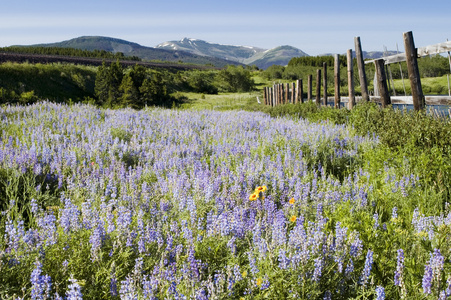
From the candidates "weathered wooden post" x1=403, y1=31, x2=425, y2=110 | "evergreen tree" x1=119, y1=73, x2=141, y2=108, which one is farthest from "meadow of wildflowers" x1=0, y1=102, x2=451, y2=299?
"evergreen tree" x1=119, y1=73, x2=141, y2=108

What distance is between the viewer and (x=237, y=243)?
2898 millimetres

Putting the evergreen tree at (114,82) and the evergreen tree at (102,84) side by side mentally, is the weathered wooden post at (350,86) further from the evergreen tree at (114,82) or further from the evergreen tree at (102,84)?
the evergreen tree at (102,84)

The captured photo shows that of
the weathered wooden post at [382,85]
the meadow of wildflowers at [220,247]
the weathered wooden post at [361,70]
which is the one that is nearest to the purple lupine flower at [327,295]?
the meadow of wildflowers at [220,247]

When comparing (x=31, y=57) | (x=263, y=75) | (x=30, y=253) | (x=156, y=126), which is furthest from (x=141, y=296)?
(x=263, y=75)

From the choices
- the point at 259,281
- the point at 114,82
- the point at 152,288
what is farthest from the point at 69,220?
the point at 114,82

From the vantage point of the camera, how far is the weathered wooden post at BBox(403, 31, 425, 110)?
28.1 ft

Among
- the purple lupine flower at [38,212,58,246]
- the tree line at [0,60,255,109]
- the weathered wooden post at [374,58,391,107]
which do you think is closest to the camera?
the purple lupine flower at [38,212,58,246]

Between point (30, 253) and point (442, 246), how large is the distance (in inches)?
122

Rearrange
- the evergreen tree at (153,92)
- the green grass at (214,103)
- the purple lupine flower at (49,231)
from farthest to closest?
1. the green grass at (214,103)
2. the evergreen tree at (153,92)
3. the purple lupine flower at (49,231)

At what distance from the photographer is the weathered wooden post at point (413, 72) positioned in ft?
28.1

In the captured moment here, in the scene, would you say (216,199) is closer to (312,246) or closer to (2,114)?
(312,246)

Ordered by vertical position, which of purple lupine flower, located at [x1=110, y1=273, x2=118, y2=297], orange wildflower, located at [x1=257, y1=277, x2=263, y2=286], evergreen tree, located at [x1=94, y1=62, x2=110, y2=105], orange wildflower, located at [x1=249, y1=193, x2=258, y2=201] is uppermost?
evergreen tree, located at [x1=94, y1=62, x2=110, y2=105]

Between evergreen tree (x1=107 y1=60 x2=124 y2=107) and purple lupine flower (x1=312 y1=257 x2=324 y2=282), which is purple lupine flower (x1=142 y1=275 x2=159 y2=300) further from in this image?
evergreen tree (x1=107 y1=60 x2=124 y2=107)

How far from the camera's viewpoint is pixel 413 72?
866cm
